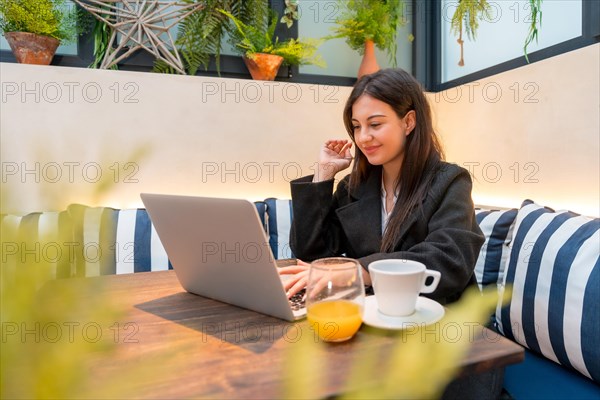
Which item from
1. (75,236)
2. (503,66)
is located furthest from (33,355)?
(503,66)

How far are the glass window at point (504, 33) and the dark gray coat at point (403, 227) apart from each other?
104 cm

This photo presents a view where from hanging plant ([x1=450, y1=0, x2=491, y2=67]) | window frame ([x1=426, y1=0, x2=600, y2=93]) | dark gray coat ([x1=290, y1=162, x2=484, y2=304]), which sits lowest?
dark gray coat ([x1=290, y1=162, x2=484, y2=304])

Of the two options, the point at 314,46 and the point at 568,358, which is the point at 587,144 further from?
the point at 314,46

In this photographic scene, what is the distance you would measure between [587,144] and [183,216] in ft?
4.75

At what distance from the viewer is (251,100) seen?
6.82ft

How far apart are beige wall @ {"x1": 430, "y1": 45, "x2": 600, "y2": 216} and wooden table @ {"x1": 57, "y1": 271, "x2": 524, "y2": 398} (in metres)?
1.21

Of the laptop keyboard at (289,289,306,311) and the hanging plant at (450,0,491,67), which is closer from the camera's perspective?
the laptop keyboard at (289,289,306,311)

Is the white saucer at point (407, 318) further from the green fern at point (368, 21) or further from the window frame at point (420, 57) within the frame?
the green fern at point (368, 21)

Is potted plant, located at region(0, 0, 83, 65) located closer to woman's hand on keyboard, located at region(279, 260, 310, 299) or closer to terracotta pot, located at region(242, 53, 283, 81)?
terracotta pot, located at region(242, 53, 283, 81)

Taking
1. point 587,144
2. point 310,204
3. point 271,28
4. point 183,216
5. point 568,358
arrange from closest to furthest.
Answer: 1. point 183,216
2. point 568,358
3. point 310,204
4. point 587,144
5. point 271,28

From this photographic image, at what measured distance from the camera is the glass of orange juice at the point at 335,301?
61 cm

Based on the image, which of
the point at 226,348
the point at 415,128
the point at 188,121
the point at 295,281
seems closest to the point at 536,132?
the point at 415,128

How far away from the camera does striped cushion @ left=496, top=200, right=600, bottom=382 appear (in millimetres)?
1032

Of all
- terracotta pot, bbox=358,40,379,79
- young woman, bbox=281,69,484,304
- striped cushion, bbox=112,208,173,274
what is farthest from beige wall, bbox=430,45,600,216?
striped cushion, bbox=112,208,173,274
